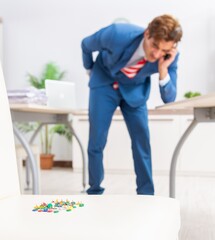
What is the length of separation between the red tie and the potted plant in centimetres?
245

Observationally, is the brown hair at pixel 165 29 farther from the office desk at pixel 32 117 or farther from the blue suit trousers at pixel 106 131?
the office desk at pixel 32 117

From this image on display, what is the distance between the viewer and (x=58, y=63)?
475 cm

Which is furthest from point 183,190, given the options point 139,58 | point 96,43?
point 96,43

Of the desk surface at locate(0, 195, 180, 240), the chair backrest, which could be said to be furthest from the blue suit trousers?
the desk surface at locate(0, 195, 180, 240)

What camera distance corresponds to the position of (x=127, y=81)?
2.24 meters

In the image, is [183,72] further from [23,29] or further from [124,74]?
[124,74]

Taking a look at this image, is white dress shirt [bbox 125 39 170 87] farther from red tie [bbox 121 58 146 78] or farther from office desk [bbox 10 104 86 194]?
office desk [bbox 10 104 86 194]

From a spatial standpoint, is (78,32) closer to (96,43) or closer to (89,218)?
(96,43)

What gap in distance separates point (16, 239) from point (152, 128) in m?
3.40

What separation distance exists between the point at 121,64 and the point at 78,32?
8.83 feet

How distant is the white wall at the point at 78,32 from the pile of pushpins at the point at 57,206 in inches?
146

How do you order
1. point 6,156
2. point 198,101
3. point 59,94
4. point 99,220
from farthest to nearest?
point 59,94 < point 198,101 < point 6,156 < point 99,220

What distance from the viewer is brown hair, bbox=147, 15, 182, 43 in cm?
193

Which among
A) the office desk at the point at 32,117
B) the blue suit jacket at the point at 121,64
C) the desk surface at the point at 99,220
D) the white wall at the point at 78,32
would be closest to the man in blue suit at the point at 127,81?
the blue suit jacket at the point at 121,64
